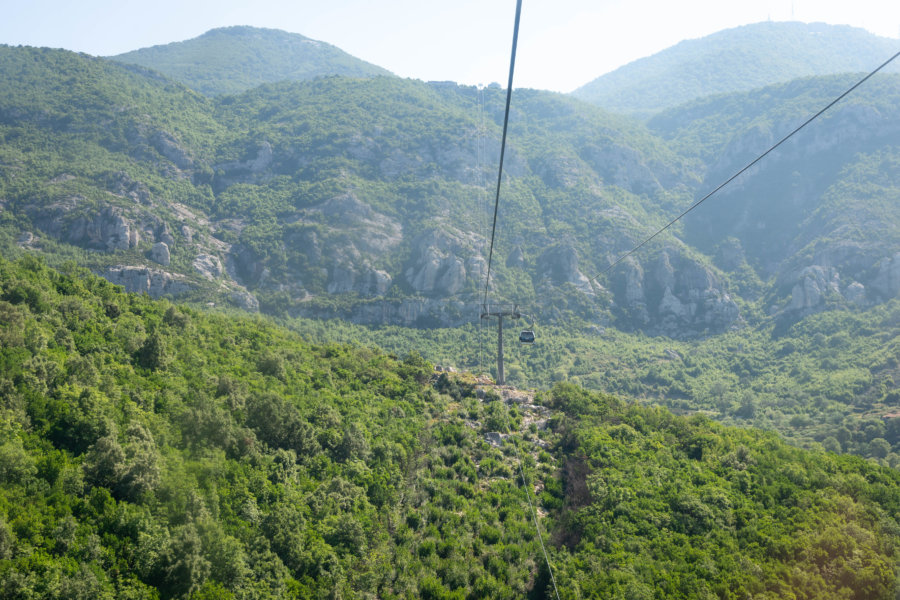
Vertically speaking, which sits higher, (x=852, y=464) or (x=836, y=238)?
(x=836, y=238)

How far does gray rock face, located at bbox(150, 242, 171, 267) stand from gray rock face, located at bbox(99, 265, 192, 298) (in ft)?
18.6

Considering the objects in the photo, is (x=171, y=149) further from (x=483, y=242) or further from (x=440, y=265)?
(x=483, y=242)

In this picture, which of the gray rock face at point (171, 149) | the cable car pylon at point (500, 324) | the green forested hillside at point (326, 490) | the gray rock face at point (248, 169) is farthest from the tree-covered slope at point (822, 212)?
the gray rock face at point (171, 149)

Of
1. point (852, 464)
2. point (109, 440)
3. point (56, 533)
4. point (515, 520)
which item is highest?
point (109, 440)

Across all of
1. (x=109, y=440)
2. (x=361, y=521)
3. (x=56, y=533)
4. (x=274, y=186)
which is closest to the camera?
(x=56, y=533)

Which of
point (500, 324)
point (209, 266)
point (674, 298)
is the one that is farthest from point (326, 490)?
point (674, 298)

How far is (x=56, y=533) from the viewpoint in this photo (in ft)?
61.2

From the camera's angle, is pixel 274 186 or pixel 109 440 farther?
pixel 274 186

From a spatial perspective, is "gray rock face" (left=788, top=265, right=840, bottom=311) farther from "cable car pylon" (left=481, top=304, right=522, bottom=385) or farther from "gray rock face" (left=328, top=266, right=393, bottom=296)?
"cable car pylon" (left=481, top=304, right=522, bottom=385)

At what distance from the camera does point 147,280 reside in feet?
363

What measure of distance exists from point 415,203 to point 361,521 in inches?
5964

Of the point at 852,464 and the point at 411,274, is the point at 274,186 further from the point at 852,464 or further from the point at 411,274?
the point at 852,464

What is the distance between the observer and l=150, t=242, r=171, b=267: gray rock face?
395 ft

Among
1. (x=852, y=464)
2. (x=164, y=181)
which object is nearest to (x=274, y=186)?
(x=164, y=181)
